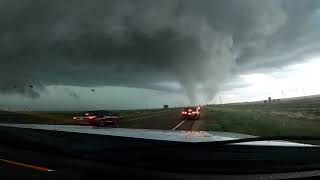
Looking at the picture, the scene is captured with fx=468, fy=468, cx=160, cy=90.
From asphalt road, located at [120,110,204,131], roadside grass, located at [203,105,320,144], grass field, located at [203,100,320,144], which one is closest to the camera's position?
asphalt road, located at [120,110,204,131]

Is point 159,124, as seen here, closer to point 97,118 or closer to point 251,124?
point 251,124

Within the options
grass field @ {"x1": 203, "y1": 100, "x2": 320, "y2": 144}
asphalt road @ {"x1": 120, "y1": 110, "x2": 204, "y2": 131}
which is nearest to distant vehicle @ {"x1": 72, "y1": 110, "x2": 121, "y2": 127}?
asphalt road @ {"x1": 120, "y1": 110, "x2": 204, "y2": 131}

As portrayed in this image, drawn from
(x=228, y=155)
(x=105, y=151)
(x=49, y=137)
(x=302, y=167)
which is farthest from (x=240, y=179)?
(x=49, y=137)

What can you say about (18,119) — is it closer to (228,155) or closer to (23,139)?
(23,139)

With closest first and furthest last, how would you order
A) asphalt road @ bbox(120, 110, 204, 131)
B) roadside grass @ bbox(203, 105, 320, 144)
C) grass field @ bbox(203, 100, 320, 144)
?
asphalt road @ bbox(120, 110, 204, 131) < grass field @ bbox(203, 100, 320, 144) < roadside grass @ bbox(203, 105, 320, 144)

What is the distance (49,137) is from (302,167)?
1977 mm

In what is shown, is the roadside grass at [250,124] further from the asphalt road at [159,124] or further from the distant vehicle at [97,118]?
the distant vehicle at [97,118]

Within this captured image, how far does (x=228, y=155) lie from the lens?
8.68 feet

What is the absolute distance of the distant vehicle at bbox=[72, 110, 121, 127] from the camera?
21.8 ft

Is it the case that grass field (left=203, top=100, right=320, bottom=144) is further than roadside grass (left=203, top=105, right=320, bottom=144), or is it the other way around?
roadside grass (left=203, top=105, right=320, bottom=144)

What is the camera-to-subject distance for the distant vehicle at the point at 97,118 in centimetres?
664

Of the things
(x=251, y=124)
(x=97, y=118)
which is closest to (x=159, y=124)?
(x=251, y=124)

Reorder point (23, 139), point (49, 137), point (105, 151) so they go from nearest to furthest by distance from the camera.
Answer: point (105, 151) → point (49, 137) → point (23, 139)

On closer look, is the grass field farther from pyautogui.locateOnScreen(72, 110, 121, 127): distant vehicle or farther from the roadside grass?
pyautogui.locateOnScreen(72, 110, 121, 127): distant vehicle
